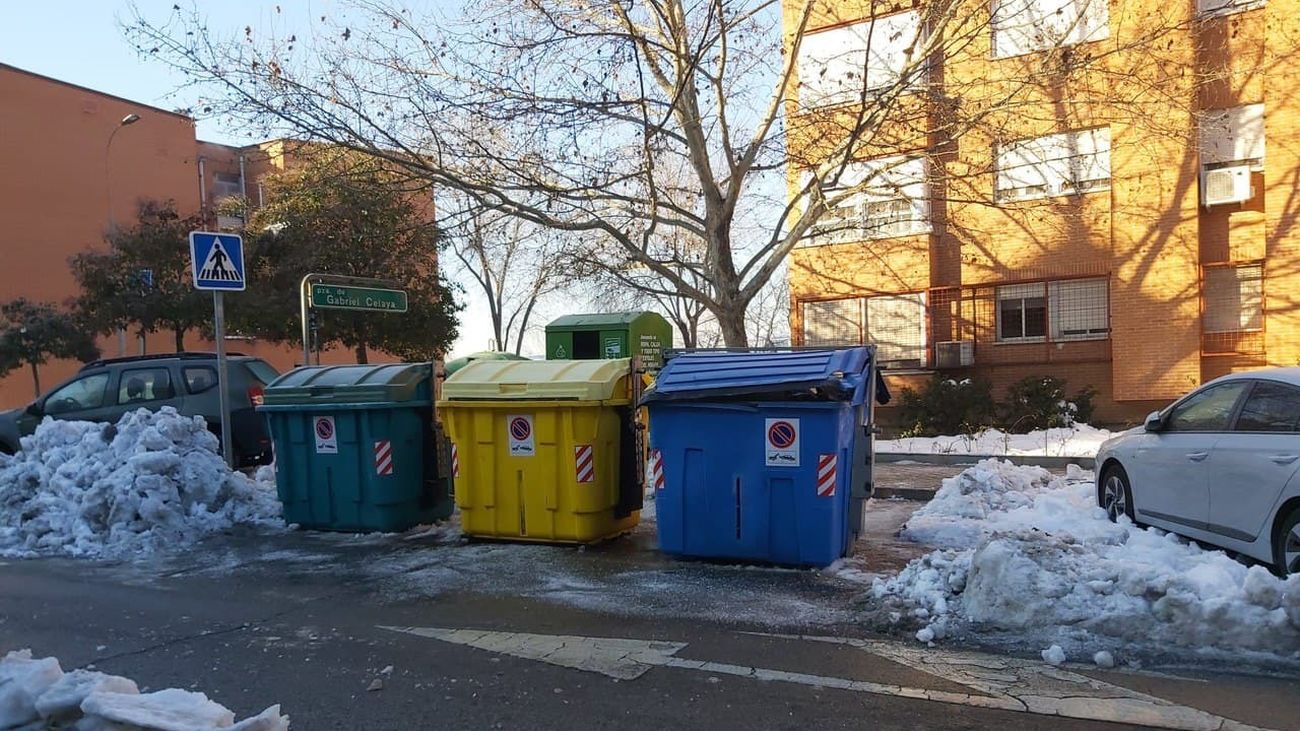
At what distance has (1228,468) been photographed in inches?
247

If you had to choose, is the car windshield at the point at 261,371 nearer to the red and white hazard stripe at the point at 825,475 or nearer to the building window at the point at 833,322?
the red and white hazard stripe at the point at 825,475

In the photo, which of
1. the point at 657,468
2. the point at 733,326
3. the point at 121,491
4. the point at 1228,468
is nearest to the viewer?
the point at 1228,468

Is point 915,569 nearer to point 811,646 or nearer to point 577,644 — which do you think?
point 811,646

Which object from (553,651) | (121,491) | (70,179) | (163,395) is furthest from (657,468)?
(70,179)

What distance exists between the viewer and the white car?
18.9 feet

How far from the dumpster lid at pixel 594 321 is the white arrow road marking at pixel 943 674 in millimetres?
9753

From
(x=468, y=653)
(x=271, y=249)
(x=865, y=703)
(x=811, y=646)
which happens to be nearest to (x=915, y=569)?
(x=811, y=646)

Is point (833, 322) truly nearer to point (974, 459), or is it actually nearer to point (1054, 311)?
point (1054, 311)

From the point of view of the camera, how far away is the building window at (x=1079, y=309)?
1820cm

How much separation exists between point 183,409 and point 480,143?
551 centimetres

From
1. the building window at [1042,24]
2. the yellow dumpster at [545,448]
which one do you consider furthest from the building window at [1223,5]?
the yellow dumpster at [545,448]

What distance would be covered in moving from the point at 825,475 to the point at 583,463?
220cm

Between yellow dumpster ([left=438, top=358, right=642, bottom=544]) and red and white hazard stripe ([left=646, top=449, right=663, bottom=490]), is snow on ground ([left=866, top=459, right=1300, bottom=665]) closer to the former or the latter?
red and white hazard stripe ([left=646, top=449, right=663, bottom=490])

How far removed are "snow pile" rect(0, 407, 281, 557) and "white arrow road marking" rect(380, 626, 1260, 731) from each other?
15.3ft
